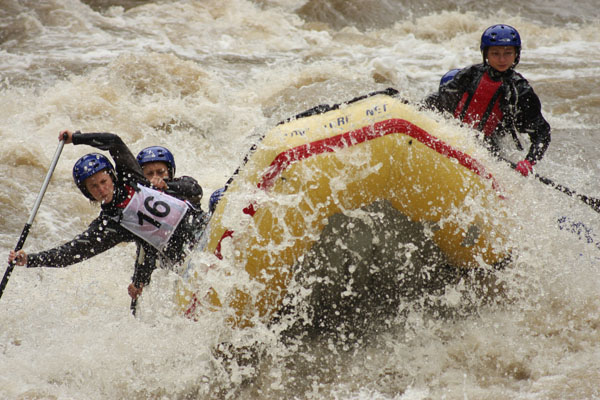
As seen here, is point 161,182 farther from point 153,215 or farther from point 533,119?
point 533,119

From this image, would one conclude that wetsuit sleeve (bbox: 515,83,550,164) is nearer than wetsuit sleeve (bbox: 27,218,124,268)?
No

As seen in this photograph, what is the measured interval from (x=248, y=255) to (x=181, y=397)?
0.92 meters

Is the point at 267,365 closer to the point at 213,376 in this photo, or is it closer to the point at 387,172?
the point at 213,376

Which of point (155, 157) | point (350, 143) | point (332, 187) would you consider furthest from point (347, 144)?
point (155, 157)

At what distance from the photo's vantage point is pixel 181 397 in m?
3.62

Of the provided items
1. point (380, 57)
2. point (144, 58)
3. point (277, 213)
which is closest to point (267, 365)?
point (277, 213)

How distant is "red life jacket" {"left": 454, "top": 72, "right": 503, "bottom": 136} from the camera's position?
4.44m

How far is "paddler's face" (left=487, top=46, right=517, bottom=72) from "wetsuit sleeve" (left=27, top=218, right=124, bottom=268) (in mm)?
2781

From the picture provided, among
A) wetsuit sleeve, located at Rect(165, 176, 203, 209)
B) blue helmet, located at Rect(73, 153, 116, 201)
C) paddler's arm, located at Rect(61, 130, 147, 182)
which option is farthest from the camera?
wetsuit sleeve, located at Rect(165, 176, 203, 209)

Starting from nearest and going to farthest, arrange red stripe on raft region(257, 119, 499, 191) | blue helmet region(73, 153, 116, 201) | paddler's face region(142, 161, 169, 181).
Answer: red stripe on raft region(257, 119, 499, 191), blue helmet region(73, 153, 116, 201), paddler's face region(142, 161, 169, 181)

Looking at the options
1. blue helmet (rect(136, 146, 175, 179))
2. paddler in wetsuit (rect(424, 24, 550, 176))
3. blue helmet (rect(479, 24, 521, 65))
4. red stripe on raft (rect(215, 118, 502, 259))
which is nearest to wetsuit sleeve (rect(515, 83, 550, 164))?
paddler in wetsuit (rect(424, 24, 550, 176))

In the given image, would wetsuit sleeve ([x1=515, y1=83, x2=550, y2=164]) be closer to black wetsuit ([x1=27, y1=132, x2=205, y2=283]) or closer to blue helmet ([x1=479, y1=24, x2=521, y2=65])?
blue helmet ([x1=479, y1=24, x2=521, y2=65])

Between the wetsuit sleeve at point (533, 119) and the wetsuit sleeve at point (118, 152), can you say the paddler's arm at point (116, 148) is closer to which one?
the wetsuit sleeve at point (118, 152)

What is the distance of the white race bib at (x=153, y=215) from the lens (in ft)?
13.0
